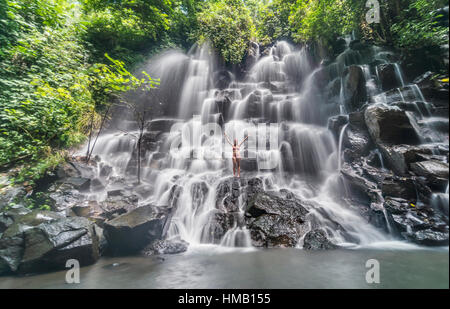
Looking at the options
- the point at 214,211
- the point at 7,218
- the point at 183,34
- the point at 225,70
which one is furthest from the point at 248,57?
the point at 7,218

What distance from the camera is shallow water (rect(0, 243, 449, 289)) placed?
2.60m

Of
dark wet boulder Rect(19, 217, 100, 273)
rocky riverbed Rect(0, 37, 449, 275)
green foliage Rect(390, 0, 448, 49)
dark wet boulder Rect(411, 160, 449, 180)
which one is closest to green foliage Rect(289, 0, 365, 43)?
rocky riverbed Rect(0, 37, 449, 275)

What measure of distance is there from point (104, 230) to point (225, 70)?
48.5ft

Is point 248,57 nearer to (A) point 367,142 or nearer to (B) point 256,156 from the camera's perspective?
(B) point 256,156

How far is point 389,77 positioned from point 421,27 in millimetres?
1795

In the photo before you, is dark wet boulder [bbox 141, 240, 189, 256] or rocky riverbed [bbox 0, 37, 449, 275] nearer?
rocky riverbed [bbox 0, 37, 449, 275]

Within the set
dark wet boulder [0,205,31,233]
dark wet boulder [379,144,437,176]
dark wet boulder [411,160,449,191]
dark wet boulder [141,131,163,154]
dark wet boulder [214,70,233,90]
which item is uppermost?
dark wet boulder [214,70,233,90]

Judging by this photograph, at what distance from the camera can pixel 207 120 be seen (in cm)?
1191

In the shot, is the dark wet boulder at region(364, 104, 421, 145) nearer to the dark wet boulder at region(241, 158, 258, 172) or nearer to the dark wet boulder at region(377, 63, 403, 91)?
the dark wet boulder at region(377, 63, 403, 91)

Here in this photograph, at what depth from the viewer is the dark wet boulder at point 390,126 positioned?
5.12 metres

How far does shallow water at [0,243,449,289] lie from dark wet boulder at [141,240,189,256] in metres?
0.33

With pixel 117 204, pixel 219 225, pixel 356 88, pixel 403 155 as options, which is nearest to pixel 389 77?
pixel 356 88
